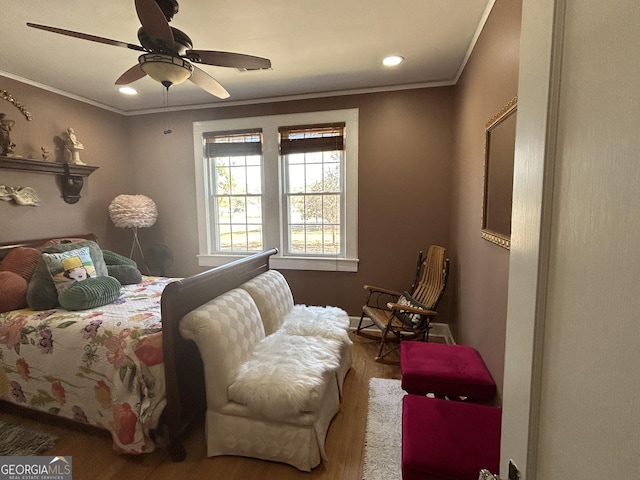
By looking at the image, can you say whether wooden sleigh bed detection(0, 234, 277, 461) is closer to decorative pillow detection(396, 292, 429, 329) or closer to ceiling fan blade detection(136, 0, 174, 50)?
ceiling fan blade detection(136, 0, 174, 50)

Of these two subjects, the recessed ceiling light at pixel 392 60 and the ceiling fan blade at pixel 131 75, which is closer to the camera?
the ceiling fan blade at pixel 131 75

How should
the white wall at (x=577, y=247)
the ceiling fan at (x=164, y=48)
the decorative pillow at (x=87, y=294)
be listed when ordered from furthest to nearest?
the decorative pillow at (x=87, y=294)
the ceiling fan at (x=164, y=48)
the white wall at (x=577, y=247)

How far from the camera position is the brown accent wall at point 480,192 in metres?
1.63

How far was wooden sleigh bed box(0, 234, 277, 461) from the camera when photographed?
5.59 ft

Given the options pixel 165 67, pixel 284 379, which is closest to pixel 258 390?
pixel 284 379

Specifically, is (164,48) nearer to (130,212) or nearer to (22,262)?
(22,262)

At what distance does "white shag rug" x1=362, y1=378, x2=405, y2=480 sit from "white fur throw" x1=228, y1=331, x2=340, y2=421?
1.35 ft

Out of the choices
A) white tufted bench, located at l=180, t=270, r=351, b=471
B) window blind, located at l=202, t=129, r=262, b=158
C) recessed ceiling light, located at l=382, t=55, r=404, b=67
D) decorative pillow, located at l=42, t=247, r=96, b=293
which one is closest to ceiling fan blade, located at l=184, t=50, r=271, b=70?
recessed ceiling light, located at l=382, t=55, r=404, b=67

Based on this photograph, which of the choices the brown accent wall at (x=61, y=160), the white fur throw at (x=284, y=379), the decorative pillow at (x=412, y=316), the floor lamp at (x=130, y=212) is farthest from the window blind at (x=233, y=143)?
the white fur throw at (x=284, y=379)

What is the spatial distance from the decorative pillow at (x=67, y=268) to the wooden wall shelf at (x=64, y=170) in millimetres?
1098

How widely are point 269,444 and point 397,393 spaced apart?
43.3 inches

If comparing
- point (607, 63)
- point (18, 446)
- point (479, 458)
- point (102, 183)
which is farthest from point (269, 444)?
point (102, 183)

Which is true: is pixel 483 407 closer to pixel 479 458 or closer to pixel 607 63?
pixel 479 458

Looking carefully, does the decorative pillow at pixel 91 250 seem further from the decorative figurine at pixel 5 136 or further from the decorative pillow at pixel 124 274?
the decorative figurine at pixel 5 136
